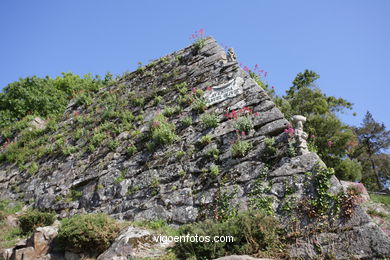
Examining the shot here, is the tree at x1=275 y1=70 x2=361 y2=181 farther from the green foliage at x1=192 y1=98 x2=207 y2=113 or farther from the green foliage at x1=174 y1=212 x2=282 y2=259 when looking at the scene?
the green foliage at x1=174 y1=212 x2=282 y2=259

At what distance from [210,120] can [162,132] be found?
4.72ft

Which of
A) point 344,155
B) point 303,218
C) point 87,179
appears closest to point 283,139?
point 303,218

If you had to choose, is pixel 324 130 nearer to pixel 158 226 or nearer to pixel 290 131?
pixel 290 131

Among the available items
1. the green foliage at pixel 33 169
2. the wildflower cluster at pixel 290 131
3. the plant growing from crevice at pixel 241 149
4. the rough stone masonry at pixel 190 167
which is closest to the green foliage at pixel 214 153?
the rough stone masonry at pixel 190 167

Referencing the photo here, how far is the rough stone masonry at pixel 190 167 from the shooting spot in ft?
17.4

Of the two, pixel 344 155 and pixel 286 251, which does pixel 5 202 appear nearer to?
pixel 286 251

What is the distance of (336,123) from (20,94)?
21.2m

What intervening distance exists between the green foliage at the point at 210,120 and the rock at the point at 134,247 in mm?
3234

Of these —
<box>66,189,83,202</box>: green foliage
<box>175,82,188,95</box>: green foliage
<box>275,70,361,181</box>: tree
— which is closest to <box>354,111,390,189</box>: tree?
<box>275,70,361,181</box>: tree

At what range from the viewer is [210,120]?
25.6 ft

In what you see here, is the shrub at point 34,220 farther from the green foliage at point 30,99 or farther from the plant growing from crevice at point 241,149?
the green foliage at point 30,99

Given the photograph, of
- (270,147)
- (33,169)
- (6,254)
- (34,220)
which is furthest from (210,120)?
(33,169)

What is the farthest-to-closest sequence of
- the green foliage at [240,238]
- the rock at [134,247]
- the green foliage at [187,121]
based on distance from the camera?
1. the green foliage at [187,121]
2. the rock at [134,247]
3. the green foliage at [240,238]

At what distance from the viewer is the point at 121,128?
33.0ft
